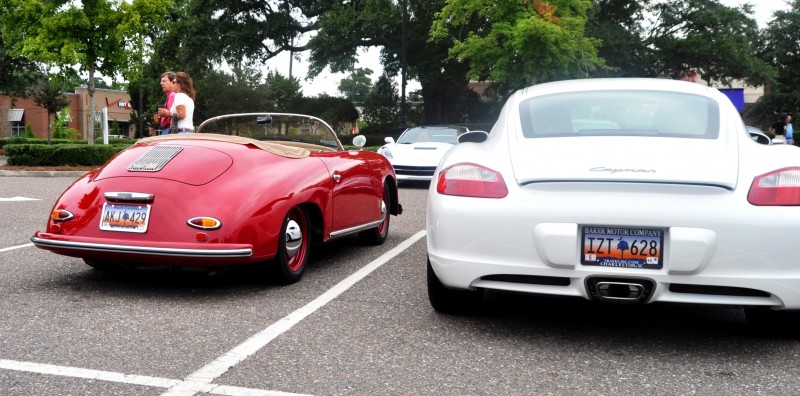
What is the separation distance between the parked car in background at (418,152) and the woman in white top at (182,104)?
481 cm

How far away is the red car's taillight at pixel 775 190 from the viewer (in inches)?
130

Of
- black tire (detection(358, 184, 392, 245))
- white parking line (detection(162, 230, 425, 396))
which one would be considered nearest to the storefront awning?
black tire (detection(358, 184, 392, 245))

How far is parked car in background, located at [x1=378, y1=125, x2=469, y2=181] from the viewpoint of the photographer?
13789 mm

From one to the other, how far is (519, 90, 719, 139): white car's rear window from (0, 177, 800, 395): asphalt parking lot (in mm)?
1037

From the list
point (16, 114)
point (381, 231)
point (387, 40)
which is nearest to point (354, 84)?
point (16, 114)

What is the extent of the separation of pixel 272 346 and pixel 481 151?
1.45 meters

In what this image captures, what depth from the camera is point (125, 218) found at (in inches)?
173

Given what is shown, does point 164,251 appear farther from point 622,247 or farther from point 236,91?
point 236,91

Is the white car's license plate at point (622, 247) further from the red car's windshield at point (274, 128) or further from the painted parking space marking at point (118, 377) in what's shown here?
the red car's windshield at point (274, 128)

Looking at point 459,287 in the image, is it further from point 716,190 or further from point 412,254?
point 412,254

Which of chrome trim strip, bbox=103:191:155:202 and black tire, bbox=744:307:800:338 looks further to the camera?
chrome trim strip, bbox=103:191:155:202

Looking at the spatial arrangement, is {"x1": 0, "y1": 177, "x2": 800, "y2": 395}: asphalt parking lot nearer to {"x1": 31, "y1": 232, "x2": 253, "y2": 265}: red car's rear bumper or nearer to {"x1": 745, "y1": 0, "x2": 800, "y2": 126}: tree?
{"x1": 31, "y1": 232, "x2": 253, "y2": 265}: red car's rear bumper

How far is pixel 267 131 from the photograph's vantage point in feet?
20.1

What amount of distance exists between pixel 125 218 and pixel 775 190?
3.45 meters
